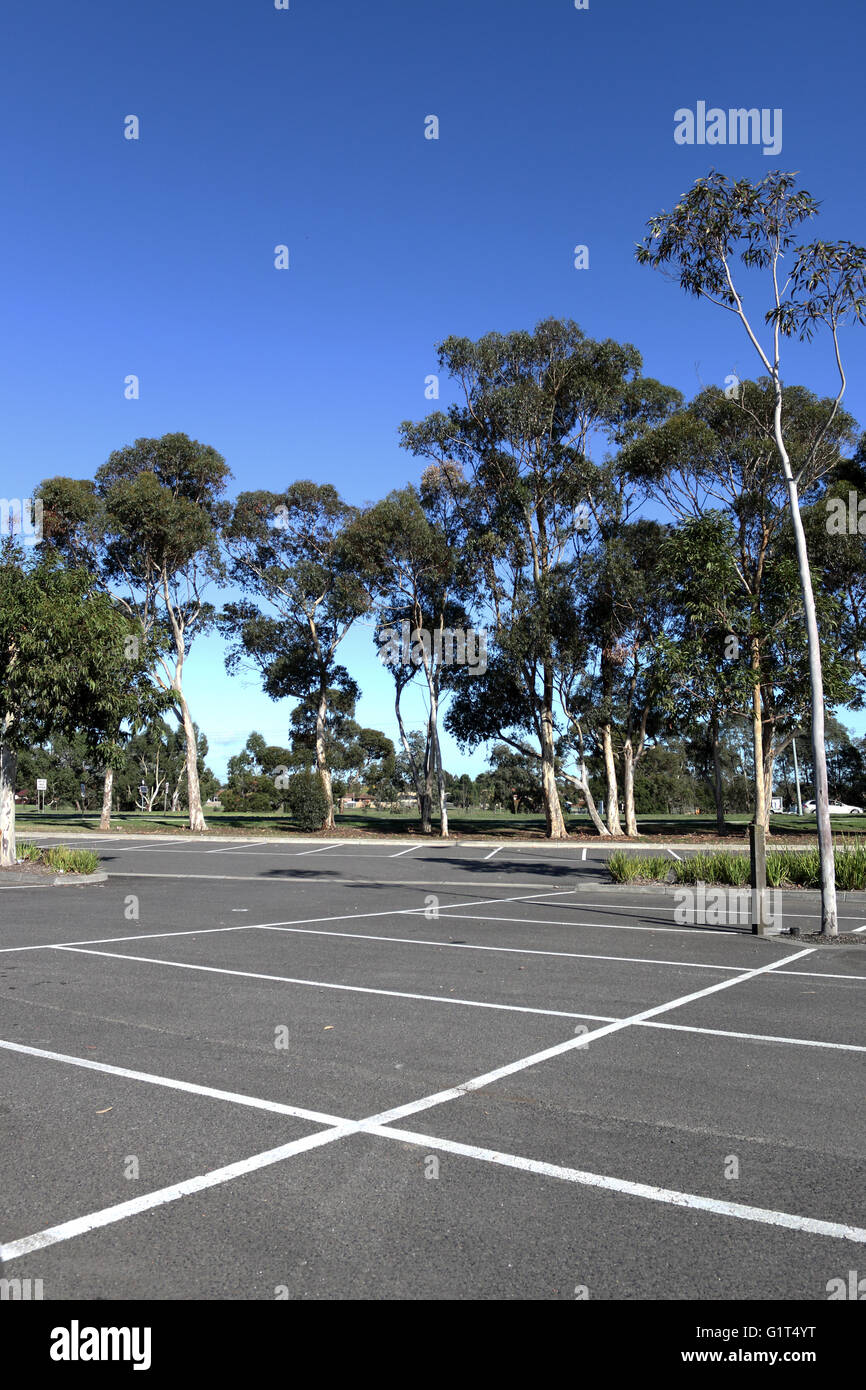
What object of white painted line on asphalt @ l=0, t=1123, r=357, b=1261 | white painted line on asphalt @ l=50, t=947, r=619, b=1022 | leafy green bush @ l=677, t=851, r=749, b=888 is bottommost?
leafy green bush @ l=677, t=851, r=749, b=888

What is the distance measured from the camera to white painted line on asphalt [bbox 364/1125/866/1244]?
376cm

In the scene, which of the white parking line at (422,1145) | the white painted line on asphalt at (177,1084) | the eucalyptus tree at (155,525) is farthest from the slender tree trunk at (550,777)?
the white parking line at (422,1145)

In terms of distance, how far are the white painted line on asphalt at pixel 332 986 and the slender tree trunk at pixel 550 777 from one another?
1043 inches

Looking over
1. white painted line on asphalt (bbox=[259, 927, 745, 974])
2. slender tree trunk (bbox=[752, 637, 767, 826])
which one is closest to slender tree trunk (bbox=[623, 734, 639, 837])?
slender tree trunk (bbox=[752, 637, 767, 826])

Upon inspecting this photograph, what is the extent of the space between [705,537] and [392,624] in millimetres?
22925

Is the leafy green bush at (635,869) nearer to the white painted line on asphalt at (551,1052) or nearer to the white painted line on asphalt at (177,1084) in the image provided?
the white painted line on asphalt at (551,1052)

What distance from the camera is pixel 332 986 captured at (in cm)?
841

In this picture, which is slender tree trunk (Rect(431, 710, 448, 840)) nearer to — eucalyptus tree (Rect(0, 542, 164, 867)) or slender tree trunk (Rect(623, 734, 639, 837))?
slender tree trunk (Rect(623, 734, 639, 837))

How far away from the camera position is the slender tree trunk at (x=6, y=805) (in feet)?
62.2

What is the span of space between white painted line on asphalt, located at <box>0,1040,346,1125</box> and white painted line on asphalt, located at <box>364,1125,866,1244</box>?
0.41m

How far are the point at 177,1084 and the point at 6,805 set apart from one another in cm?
1518

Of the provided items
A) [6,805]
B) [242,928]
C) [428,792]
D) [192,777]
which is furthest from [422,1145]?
[192,777]

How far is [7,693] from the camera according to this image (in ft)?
60.0
